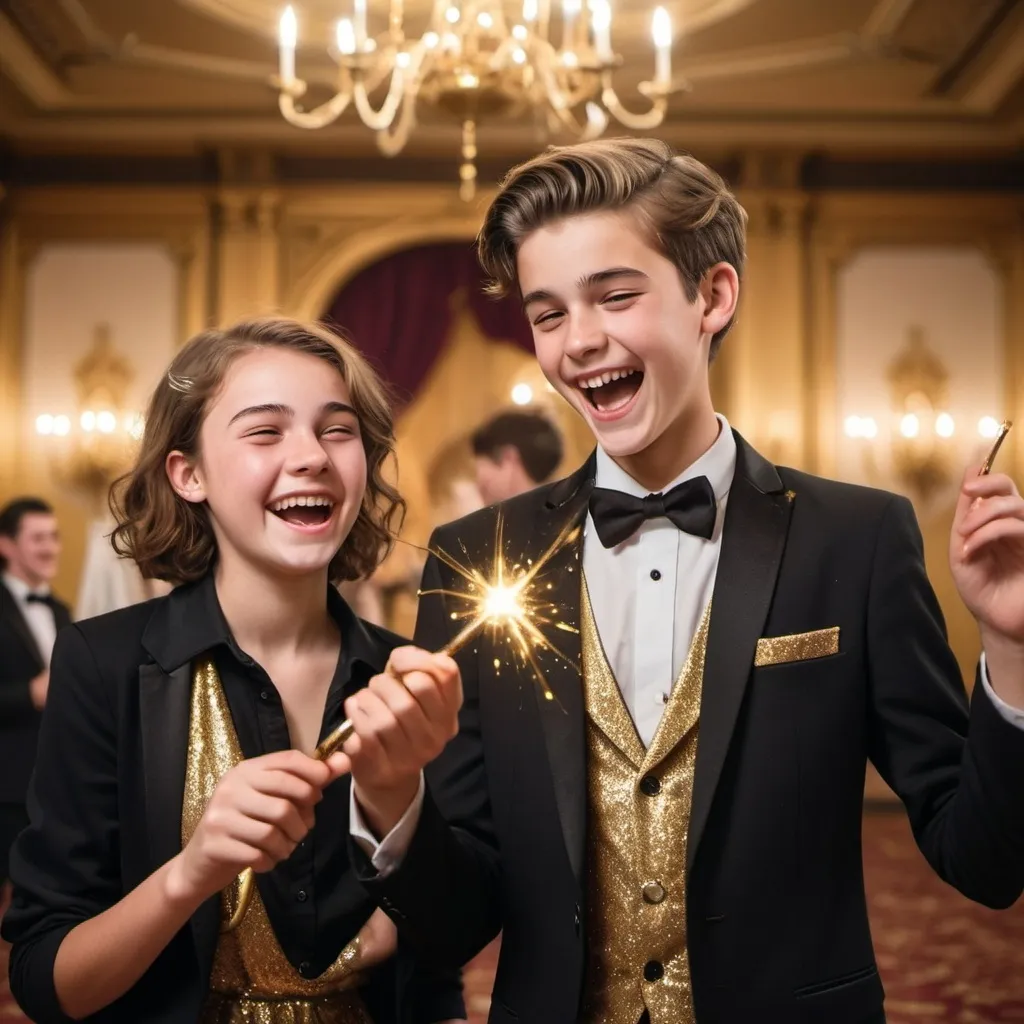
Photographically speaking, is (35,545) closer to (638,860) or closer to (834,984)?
(638,860)

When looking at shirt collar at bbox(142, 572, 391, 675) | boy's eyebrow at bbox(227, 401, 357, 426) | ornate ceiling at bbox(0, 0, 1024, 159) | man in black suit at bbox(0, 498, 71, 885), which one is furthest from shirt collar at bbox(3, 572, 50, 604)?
boy's eyebrow at bbox(227, 401, 357, 426)

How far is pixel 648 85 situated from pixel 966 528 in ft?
11.5

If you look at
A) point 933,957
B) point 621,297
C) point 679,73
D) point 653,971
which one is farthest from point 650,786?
point 679,73

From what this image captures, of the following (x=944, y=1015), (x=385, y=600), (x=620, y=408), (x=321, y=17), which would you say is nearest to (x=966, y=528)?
(x=620, y=408)

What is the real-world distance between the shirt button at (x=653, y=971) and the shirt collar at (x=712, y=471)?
541 mm

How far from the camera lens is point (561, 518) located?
159 centimetres

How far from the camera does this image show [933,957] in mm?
4547

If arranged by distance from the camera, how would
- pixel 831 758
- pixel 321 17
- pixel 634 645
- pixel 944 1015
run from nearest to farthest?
pixel 831 758 → pixel 634 645 → pixel 944 1015 → pixel 321 17

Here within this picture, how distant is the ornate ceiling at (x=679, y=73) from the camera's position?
5965 mm

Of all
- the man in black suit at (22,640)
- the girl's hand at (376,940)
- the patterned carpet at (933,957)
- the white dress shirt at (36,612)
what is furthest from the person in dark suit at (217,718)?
the white dress shirt at (36,612)

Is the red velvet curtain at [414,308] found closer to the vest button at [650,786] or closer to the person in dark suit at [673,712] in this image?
the person in dark suit at [673,712]

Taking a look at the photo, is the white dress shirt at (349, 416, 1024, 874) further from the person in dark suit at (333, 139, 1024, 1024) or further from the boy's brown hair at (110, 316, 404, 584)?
the boy's brown hair at (110, 316, 404, 584)

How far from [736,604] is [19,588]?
3.86 metres

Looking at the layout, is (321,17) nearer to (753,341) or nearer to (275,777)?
(753,341)
